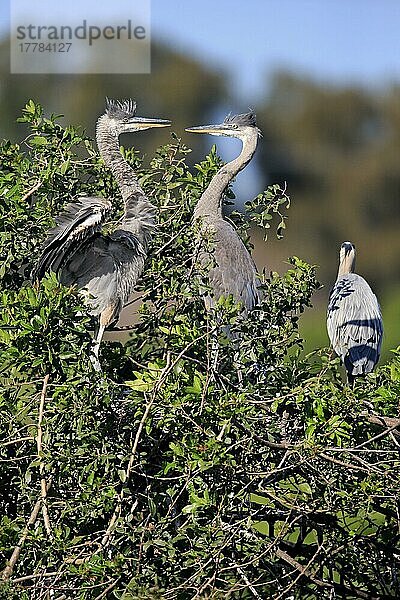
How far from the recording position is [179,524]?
249cm

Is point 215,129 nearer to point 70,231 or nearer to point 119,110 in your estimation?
point 119,110

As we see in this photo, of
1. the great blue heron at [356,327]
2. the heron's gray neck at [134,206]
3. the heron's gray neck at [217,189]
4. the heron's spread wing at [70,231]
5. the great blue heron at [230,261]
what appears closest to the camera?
the heron's spread wing at [70,231]

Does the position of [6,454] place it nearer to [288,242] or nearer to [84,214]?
[84,214]

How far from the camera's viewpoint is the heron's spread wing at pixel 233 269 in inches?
150

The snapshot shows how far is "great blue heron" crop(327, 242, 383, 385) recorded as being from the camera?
4383 mm

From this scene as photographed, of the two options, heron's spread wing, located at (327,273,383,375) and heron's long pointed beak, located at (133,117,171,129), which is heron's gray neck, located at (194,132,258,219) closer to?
heron's long pointed beak, located at (133,117,171,129)

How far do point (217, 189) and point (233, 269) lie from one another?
0.41m

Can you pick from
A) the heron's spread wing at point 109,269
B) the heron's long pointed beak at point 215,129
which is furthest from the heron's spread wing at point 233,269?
the heron's long pointed beak at point 215,129

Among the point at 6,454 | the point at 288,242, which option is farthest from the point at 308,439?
the point at 288,242

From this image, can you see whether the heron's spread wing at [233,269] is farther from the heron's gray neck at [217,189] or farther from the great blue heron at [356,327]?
the great blue heron at [356,327]

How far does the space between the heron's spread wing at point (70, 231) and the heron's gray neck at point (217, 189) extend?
0.31 m

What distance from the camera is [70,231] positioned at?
2.80 m

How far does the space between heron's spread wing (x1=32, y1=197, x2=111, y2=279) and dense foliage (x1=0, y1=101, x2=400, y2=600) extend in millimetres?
48

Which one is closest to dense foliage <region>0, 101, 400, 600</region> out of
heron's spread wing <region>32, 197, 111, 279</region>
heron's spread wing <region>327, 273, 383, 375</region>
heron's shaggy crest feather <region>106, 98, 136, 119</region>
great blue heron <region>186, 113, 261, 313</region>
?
heron's spread wing <region>32, 197, 111, 279</region>
